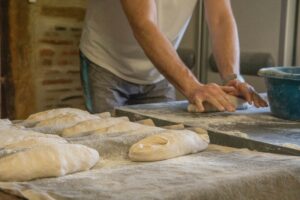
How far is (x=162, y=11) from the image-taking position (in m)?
1.88

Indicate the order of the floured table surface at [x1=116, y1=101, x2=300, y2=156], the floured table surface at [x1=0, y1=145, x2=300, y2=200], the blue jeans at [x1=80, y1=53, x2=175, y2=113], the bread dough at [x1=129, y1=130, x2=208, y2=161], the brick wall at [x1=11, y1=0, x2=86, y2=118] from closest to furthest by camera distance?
1. the floured table surface at [x1=0, y1=145, x2=300, y2=200]
2. the bread dough at [x1=129, y1=130, x2=208, y2=161]
3. the floured table surface at [x1=116, y1=101, x2=300, y2=156]
4. the blue jeans at [x1=80, y1=53, x2=175, y2=113]
5. the brick wall at [x1=11, y1=0, x2=86, y2=118]

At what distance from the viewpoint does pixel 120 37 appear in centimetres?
184

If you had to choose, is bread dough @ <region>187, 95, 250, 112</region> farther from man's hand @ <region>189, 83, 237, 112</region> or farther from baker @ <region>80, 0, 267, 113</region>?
baker @ <region>80, 0, 267, 113</region>

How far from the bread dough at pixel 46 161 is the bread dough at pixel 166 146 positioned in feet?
0.29

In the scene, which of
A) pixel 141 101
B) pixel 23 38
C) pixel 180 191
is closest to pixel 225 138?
pixel 180 191

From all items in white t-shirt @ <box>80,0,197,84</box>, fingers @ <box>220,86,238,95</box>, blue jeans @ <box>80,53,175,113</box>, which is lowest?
blue jeans @ <box>80,53,175,113</box>

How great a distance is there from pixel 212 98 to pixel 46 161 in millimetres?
689

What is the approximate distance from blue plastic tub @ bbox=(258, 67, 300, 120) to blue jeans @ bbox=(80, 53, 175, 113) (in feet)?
2.01

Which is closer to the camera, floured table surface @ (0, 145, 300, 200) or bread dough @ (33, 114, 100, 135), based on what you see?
floured table surface @ (0, 145, 300, 200)

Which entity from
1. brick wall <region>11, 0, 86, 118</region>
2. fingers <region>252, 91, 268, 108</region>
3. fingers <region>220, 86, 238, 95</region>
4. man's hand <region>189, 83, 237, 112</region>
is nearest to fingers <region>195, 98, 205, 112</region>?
man's hand <region>189, 83, 237, 112</region>

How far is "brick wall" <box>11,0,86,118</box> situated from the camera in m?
2.80

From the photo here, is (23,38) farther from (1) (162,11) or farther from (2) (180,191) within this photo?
(2) (180,191)

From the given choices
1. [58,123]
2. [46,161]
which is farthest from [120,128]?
[46,161]

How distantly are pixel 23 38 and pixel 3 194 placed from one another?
2169 millimetres
